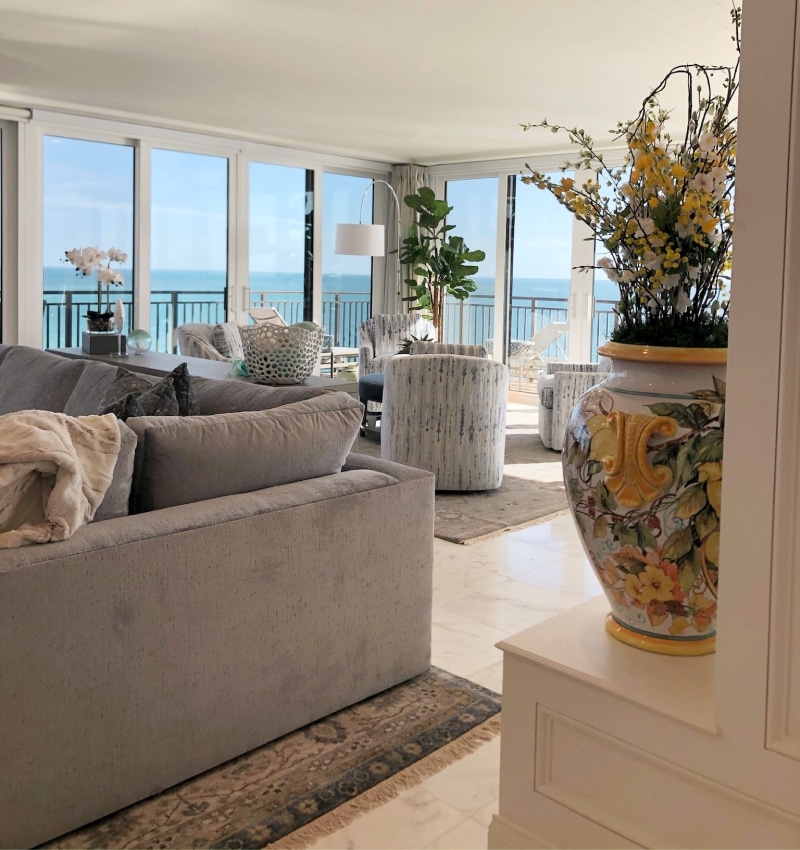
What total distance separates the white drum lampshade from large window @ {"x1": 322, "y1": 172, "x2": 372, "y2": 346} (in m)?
1.47

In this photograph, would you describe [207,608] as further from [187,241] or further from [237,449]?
[187,241]

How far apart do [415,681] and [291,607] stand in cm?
58

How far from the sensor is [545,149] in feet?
27.0

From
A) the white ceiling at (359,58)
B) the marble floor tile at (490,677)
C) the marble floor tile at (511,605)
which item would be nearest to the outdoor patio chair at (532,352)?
the white ceiling at (359,58)

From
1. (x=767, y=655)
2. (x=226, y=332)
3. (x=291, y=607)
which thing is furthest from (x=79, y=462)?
(x=226, y=332)

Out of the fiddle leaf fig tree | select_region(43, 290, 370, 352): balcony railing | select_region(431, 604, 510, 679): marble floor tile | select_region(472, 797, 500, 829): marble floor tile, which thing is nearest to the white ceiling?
the fiddle leaf fig tree

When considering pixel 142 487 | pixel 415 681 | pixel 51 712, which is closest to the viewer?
pixel 51 712

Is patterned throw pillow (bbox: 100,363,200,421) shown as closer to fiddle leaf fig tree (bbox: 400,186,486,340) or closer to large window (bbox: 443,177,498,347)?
fiddle leaf fig tree (bbox: 400,186,486,340)

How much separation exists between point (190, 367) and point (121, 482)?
2.18 meters

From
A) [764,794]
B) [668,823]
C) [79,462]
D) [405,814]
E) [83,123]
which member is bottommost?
[405,814]

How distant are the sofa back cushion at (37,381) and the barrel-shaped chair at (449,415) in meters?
1.97

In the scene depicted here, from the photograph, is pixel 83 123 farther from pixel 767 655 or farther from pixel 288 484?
pixel 767 655

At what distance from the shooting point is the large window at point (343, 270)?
913cm

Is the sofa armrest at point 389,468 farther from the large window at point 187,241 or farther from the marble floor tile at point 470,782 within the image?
the large window at point 187,241
